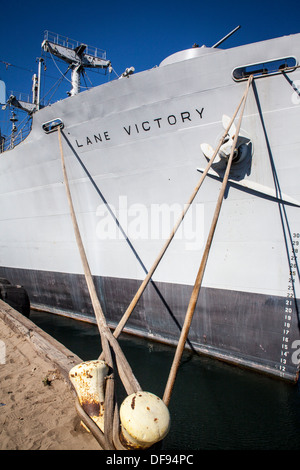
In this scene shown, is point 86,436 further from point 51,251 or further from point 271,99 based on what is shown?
point 51,251

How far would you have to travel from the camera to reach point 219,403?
14.6 ft

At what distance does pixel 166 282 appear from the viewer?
232 inches

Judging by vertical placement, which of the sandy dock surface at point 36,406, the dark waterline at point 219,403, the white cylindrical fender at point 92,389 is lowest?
the dark waterline at point 219,403

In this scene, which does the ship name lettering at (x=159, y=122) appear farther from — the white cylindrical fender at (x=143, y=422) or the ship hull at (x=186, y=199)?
the white cylindrical fender at (x=143, y=422)

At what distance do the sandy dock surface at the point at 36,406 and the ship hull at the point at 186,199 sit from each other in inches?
111

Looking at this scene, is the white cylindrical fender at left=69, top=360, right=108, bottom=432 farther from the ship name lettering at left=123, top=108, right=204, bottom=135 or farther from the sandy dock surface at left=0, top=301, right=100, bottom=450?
the ship name lettering at left=123, top=108, right=204, bottom=135

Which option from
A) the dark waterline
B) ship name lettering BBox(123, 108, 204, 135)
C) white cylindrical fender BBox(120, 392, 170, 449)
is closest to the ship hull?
ship name lettering BBox(123, 108, 204, 135)

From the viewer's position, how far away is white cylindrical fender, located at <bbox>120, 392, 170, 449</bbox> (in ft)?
6.23

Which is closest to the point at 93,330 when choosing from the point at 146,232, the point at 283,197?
the point at 146,232

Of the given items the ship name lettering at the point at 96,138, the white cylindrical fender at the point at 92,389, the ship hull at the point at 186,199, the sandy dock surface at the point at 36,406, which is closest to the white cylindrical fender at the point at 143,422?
the white cylindrical fender at the point at 92,389

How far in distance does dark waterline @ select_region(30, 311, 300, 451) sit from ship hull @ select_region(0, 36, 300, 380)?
1.04 ft

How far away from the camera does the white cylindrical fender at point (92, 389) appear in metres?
2.40

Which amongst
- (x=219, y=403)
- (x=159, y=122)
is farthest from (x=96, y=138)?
(x=219, y=403)

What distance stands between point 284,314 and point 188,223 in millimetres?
2399
